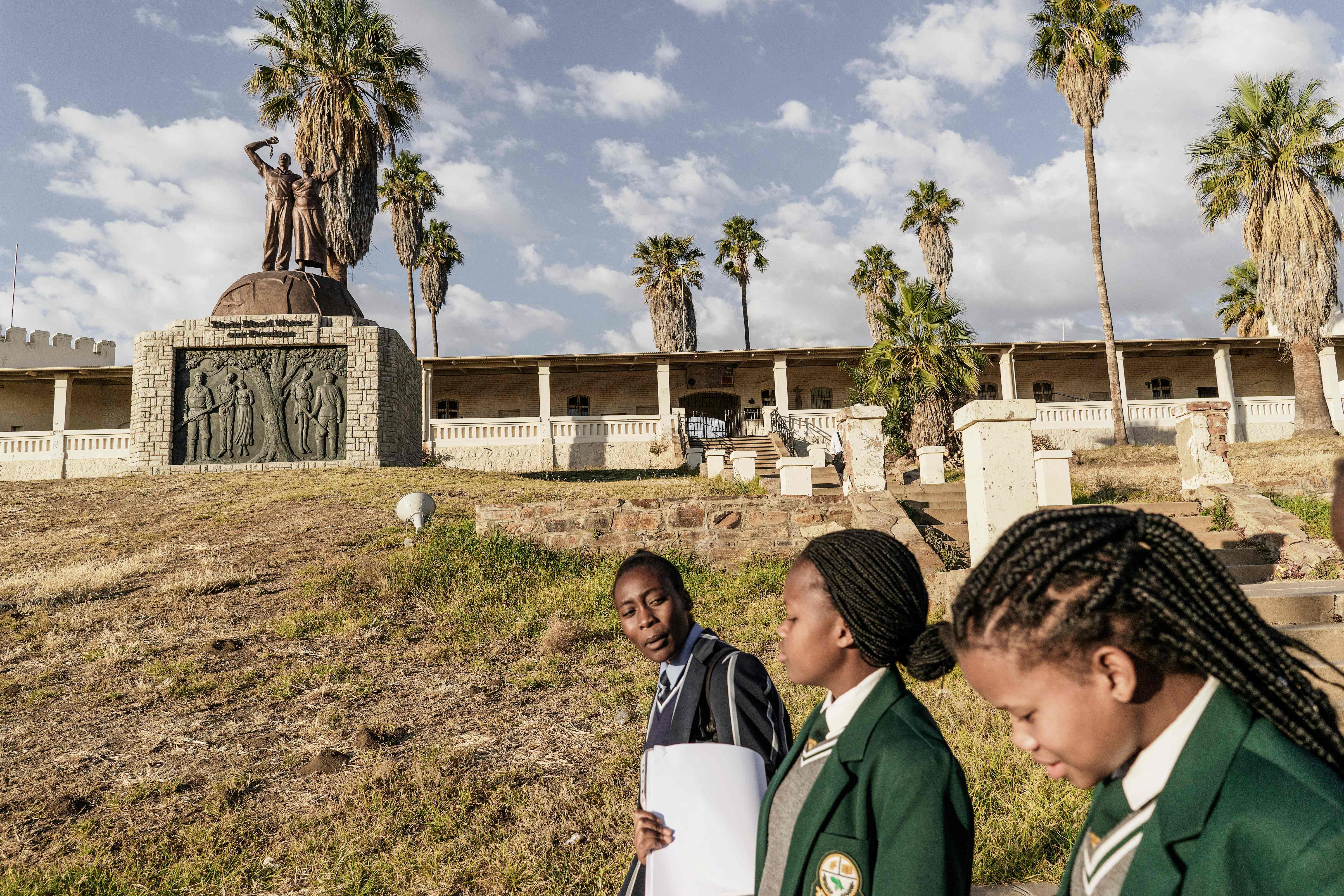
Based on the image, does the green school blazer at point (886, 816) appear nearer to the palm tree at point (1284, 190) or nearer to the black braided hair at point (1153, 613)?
the black braided hair at point (1153, 613)

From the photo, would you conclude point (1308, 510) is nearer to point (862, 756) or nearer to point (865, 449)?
point (865, 449)

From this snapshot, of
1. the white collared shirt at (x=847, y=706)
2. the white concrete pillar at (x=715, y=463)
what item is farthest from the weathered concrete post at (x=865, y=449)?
the white collared shirt at (x=847, y=706)

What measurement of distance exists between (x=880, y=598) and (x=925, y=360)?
16.1 metres

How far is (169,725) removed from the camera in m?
4.85

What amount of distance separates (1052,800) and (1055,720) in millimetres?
2914

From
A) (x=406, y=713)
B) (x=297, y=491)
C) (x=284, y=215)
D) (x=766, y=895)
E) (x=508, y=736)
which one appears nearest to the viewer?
(x=766, y=895)

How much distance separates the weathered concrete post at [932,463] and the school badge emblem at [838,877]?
514 inches

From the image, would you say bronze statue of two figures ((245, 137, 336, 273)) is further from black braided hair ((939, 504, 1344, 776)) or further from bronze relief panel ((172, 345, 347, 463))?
black braided hair ((939, 504, 1344, 776))

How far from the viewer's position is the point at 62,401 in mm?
24219

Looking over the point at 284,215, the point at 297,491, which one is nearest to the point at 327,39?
the point at 284,215

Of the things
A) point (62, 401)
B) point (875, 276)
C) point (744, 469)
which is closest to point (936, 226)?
point (875, 276)

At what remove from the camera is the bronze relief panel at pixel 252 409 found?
1567 centimetres

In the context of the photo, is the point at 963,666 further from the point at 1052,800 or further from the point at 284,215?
the point at 284,215

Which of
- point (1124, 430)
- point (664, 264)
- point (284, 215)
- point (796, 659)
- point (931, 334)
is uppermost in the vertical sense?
point (664, 264)
